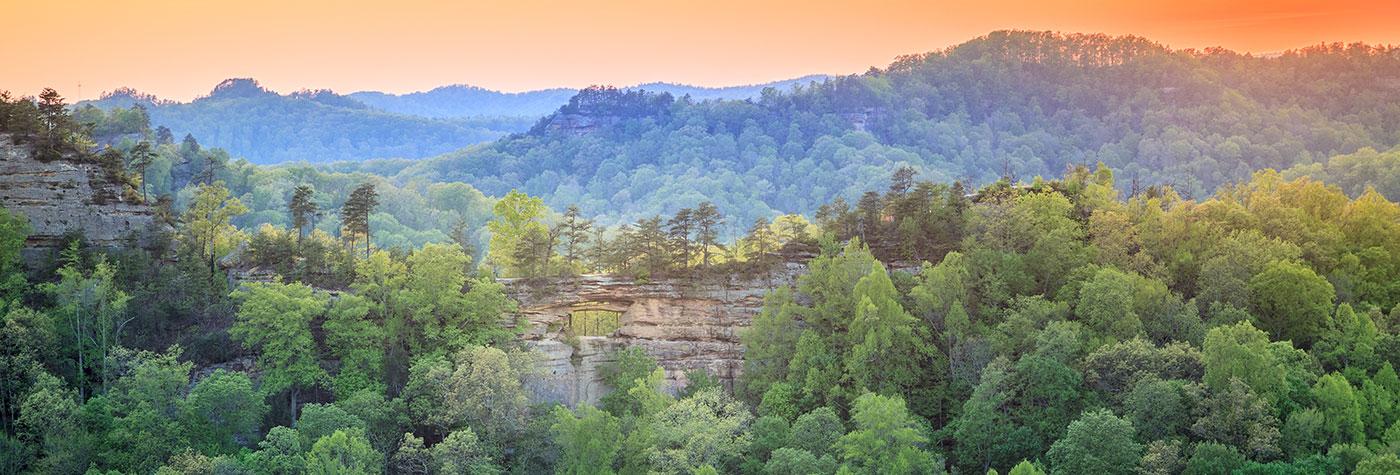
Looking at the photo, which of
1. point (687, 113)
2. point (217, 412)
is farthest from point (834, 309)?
point (687, 113)

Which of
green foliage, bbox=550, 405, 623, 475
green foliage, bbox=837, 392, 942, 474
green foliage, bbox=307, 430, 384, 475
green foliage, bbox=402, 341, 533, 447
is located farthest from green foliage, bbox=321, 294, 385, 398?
green foliage, bbox=837, 392, 942, 474

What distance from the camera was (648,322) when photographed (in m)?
52.5

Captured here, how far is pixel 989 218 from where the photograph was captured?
5225 cm

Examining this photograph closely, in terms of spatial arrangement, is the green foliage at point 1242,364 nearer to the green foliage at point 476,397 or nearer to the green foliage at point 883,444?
the green foliage at point 883,444

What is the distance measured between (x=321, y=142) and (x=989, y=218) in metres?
141

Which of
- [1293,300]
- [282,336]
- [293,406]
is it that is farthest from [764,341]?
[1293,300]

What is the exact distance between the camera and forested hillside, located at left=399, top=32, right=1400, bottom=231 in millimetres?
120875

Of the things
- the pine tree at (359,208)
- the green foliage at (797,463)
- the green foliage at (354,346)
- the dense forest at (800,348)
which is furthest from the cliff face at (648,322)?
the green foliage at (797,463)

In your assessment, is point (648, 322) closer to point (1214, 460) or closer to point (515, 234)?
point (515, 234)

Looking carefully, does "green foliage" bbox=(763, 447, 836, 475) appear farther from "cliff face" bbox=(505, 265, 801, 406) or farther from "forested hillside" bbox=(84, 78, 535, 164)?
"forested hillside" bbox=(84, 78, 535, 164)

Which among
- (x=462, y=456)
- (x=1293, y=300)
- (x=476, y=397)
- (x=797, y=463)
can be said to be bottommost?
(x=462, y=456)

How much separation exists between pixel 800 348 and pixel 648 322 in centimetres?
799

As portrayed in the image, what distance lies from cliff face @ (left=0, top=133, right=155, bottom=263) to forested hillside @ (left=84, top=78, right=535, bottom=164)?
367 ft

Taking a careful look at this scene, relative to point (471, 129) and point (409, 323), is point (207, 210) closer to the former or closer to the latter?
point (409, 323)
